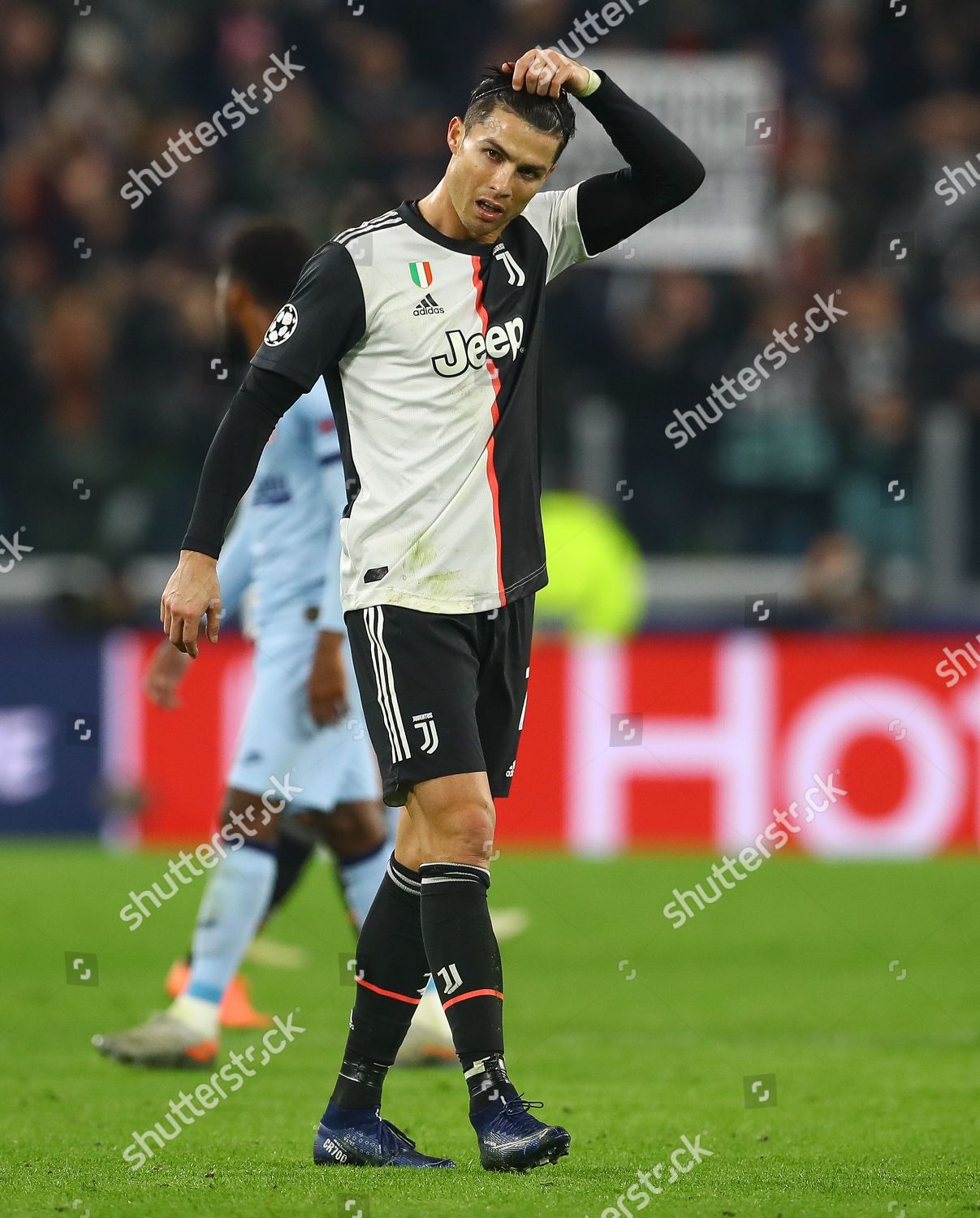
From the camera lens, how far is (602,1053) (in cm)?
560

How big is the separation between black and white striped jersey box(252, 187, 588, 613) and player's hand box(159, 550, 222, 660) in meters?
0.31

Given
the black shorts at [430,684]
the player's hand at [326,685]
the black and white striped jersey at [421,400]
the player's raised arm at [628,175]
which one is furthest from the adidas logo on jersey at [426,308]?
the player's hand at [326,685]

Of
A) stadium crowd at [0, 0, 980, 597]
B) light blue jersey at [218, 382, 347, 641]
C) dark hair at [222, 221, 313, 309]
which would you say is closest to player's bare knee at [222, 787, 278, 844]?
light blue jersey at [218, 382, 347, 641]

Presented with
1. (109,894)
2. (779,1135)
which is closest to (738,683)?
(109,894)

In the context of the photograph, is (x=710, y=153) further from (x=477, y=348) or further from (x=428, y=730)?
(x=428, y=730)

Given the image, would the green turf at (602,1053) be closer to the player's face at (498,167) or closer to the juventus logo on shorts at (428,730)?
the juventus logo on shorts at (428,730)

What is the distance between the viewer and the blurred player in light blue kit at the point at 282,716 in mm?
5332

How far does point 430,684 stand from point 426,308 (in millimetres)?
714

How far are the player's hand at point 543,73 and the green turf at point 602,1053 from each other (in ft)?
6.57

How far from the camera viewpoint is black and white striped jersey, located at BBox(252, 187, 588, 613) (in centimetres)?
375

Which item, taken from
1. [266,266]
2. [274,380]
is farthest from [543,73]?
[266,266]

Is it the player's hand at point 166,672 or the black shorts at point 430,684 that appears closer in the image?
the black shorts at point 430,684

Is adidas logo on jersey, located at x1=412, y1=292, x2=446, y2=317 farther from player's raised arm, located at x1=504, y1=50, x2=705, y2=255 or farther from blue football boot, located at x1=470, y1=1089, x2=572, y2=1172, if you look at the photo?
blue football boot, located at x1=470, y1=1089, x2=572, y2=1172

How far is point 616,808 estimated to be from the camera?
10055 millimetres
